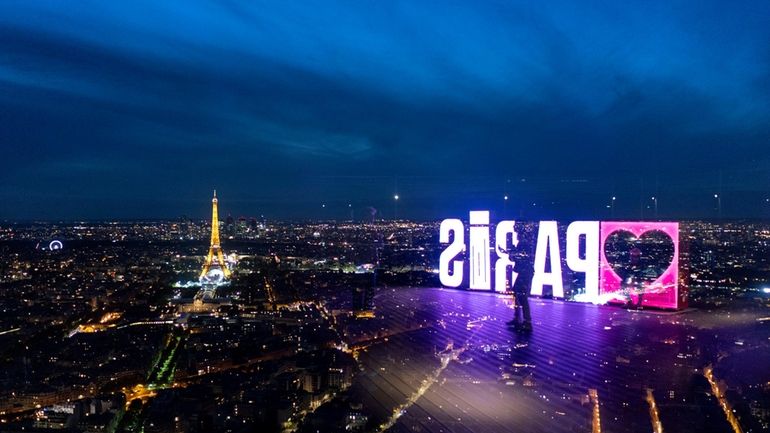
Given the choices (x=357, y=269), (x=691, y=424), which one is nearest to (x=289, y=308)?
(x=357, y=269)

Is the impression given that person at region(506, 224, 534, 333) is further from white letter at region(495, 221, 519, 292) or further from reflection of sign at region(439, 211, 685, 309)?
white letter at region(495, 221, 519, 292)

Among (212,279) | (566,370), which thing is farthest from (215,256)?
(566,370)

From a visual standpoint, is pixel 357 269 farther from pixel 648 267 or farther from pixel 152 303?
pixel 648 267

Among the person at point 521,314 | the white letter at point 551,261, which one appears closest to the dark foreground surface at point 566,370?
the person at point 521,314

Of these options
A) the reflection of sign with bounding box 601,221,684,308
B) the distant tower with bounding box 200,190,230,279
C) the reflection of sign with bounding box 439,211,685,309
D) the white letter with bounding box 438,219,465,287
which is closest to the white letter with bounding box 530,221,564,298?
the reflection of sign with bounding box 439,211,685,309

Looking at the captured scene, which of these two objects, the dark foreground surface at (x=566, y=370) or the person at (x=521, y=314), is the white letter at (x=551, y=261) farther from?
the dark foreground surface at (x=566, y=370)
